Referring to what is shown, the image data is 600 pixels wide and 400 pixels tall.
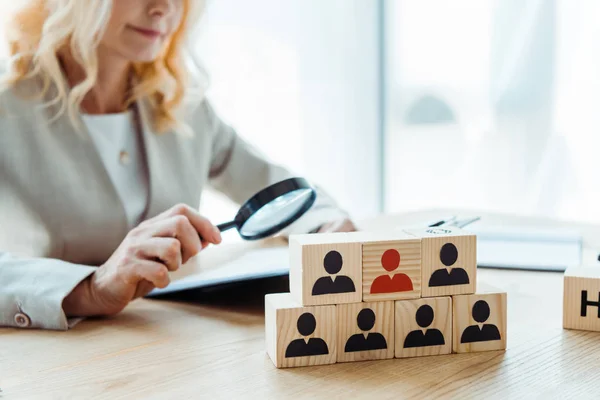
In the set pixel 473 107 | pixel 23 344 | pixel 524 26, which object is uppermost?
pixel 524 26

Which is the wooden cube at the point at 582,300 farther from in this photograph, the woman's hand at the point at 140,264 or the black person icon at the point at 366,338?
the woman's hand at the point at 140,264

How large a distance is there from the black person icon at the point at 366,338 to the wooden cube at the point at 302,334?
0.8 inches

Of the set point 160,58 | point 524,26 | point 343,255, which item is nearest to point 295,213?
point 343,255

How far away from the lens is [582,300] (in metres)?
0.86

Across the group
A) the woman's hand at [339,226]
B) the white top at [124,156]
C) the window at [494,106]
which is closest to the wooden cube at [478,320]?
the woman's hand at [339,226]

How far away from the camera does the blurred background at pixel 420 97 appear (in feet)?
9.72

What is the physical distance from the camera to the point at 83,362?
76 centimetres

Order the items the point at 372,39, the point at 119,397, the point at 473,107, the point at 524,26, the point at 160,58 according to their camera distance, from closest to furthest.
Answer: the point at 119,397, the point at 160,58, the point at 524,26, the point at 473,107, the point at 372,39

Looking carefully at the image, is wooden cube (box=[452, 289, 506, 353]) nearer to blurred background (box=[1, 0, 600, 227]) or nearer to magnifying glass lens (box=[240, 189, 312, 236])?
magnifying glass lens (box=[240, 189, 312, 236])

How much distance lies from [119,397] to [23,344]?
246 millimetres

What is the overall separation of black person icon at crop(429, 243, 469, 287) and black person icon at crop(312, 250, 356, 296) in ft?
0.32

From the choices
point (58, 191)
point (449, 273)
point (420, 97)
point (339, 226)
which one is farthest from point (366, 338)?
point (420, 97)

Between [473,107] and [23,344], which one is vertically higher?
[473,107]

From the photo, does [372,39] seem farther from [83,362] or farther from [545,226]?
[83,362]
